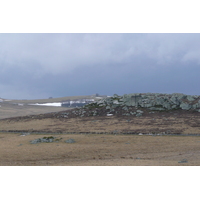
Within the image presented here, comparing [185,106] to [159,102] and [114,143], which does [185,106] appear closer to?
[159,102]

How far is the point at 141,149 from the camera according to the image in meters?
35.7

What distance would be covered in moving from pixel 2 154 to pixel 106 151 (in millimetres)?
18307

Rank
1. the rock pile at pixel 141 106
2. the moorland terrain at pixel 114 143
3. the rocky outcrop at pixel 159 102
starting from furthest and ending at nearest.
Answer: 1. the rocky outcrop at pixel 159 102
2. the rock pile at pixel 141 106
3. the moorland terrain at pixel 114 143

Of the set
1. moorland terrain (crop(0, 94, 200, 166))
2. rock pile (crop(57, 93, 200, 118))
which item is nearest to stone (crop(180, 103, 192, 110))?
rock pile (crop(57, 93, 200, 118))

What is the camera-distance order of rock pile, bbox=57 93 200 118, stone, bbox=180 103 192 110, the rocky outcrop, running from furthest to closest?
the rocky outcrop
rock pile, bbox=57 93 200 118
stone, bbox=180 103 192 110

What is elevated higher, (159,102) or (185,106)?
(159,102)

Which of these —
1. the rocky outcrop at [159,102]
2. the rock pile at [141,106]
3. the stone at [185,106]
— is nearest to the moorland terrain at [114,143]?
the rock pile at [141,106]

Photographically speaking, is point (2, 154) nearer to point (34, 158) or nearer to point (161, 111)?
point (34, 158)

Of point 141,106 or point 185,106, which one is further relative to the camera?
point 141,106

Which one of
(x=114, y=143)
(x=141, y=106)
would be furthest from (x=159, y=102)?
(x=114, y=143)

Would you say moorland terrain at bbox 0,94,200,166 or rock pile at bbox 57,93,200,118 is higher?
rock pile at bbox 57,93,200,118

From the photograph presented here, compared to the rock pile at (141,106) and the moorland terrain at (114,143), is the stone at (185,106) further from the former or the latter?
the moorland terrain at (114,143)

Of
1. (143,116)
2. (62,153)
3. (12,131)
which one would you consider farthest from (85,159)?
(143,116)

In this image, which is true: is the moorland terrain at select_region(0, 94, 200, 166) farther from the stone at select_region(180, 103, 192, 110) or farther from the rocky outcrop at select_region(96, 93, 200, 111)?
A: the rocky outcrop at select_region(96, 93, 200, 111)
